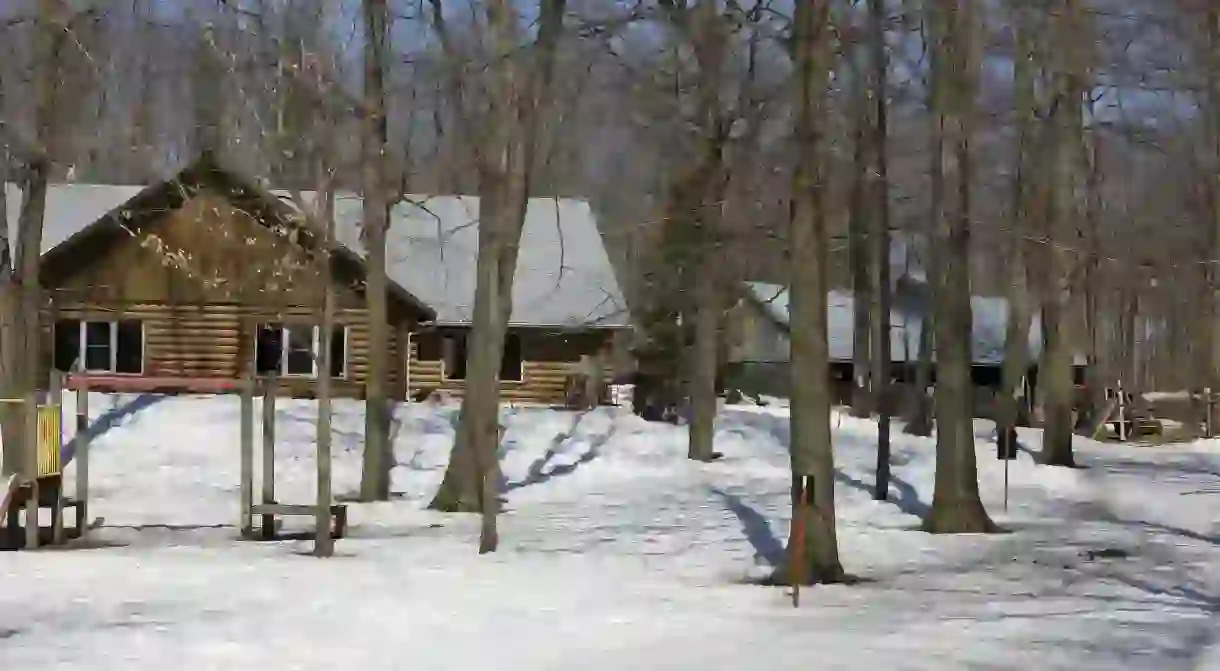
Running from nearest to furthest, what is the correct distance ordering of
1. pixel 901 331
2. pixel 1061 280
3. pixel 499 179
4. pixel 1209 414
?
1. pixel 499 179
2. pixel 1061 280
3. pixel 1209 414
4. pixel 901 331

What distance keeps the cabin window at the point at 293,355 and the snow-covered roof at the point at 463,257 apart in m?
2.84

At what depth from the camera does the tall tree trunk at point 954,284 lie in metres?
19.6

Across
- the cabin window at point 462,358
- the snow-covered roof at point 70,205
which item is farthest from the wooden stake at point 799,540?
the snow-covered roof at point 70,205

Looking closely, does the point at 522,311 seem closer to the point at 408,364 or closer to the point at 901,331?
the point at 408,364

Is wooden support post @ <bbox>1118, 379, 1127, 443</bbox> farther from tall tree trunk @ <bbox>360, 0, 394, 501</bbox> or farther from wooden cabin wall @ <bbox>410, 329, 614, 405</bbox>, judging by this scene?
tall tree trunk @ <bbox>360, 0, 394, 501</bbox>

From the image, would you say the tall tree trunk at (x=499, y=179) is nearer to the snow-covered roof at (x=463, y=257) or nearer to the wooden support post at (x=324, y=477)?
the wooden support post at (x=324, y=477)

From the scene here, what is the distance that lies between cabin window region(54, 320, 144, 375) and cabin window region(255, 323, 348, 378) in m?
2.85

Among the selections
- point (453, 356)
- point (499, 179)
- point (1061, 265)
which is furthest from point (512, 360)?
point (499, 179)

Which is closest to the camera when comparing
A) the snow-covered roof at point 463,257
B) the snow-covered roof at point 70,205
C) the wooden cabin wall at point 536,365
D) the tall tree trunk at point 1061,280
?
the tall tree trunk at point 1061,280

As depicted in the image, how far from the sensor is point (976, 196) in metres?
21.7

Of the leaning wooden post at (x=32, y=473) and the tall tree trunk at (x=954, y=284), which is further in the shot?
the tall tree trunk at (x=954, y=284)

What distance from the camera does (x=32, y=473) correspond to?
57.1 ft

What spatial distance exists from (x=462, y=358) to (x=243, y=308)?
647cm

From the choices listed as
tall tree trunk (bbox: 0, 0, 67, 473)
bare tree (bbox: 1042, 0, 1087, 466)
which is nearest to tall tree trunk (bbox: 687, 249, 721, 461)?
bare tree (bbox: 1042, 0, 1087, 466)
